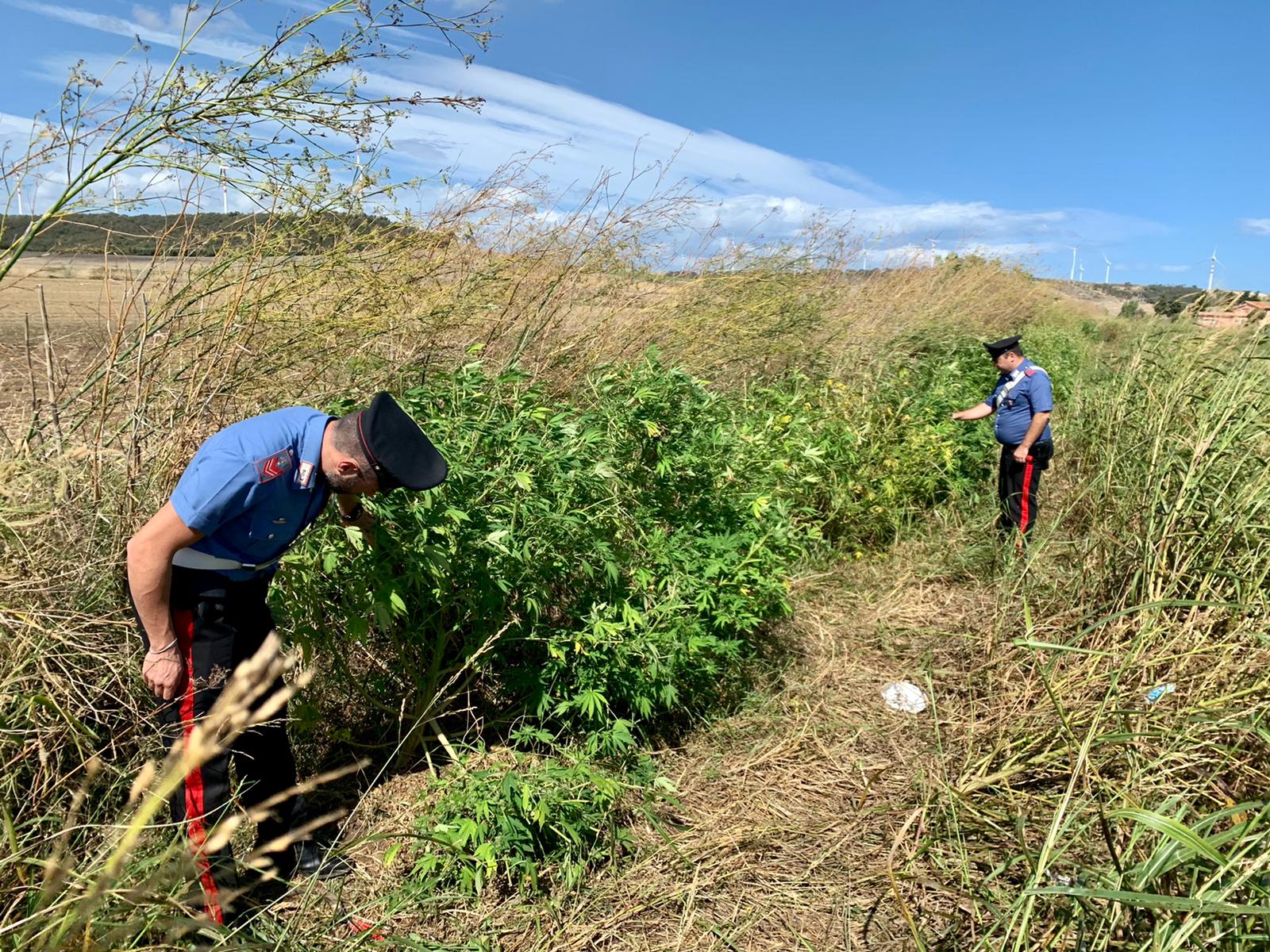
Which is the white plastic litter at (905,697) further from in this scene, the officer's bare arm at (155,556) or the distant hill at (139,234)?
the distant hill at (139,234)

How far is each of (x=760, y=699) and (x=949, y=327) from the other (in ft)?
28.9

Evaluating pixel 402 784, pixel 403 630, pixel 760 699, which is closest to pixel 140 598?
pixel 403 630

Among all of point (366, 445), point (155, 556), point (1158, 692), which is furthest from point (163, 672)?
point (1158, 692)

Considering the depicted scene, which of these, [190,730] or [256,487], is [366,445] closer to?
[256,487]

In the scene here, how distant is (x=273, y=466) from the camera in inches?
96.7

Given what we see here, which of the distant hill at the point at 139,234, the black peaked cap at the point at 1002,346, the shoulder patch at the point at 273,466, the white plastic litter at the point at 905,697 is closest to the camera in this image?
the shoulder patch at the point at 273,466

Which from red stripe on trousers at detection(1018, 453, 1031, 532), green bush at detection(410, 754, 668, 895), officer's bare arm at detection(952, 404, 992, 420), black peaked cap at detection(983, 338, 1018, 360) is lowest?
green bush at detection(410, 754, 668, 895)

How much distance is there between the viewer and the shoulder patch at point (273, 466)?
7.95ft

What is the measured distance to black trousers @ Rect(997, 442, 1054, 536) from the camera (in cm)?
607

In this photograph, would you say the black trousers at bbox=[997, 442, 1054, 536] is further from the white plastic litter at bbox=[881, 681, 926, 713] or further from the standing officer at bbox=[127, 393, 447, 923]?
the standing officer at bbox=[127, 393, 447, 923]

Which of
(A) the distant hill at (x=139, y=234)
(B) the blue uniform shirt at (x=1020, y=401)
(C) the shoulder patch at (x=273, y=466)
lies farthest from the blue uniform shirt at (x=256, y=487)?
(B) the blue uniform shirt at (x=1020, y=401)

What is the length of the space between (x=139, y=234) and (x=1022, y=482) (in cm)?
597

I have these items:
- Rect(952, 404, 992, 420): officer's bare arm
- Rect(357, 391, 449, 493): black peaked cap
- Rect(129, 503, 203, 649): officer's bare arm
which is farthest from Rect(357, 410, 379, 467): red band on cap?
Rect(952, 404, 992, 420): officer's bare arm

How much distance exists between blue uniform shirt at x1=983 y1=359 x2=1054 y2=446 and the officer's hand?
228 inches
